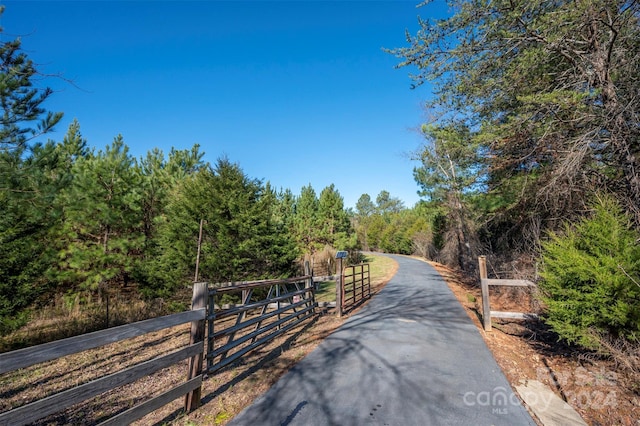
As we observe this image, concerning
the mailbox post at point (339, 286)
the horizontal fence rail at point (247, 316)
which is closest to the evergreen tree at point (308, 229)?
the horizontal fence rail at point (247, 316)

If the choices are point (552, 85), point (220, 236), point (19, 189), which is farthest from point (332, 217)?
point (19, 189)

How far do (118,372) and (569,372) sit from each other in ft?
17.6

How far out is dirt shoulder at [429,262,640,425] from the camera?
2.89m

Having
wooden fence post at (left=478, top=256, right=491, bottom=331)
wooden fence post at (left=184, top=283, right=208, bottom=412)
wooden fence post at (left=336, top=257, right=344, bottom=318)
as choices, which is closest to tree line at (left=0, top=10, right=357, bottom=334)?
wooden fence post at (left=336, top=257, right=344, bottom=318)

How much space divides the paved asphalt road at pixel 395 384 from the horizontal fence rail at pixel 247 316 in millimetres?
1015

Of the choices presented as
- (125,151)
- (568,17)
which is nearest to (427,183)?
(568,17)

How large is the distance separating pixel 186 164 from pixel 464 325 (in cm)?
1697

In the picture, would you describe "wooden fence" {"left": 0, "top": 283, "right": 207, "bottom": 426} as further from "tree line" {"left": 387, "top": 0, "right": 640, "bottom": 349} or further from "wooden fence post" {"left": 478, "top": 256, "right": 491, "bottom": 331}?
"wooden fence post" {"left": 478, "top": 256, "right": 491, "bottom": 331}

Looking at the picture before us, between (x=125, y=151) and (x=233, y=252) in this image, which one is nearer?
(x=233, y=252)

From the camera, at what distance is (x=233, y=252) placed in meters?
9.70

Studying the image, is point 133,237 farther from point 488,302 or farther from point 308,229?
point 308,229

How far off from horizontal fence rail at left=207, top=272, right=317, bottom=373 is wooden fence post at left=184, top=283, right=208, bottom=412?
15.2 inches

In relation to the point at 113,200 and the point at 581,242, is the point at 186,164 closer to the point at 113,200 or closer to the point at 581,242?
the point at 113,200

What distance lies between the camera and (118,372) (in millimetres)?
2225
